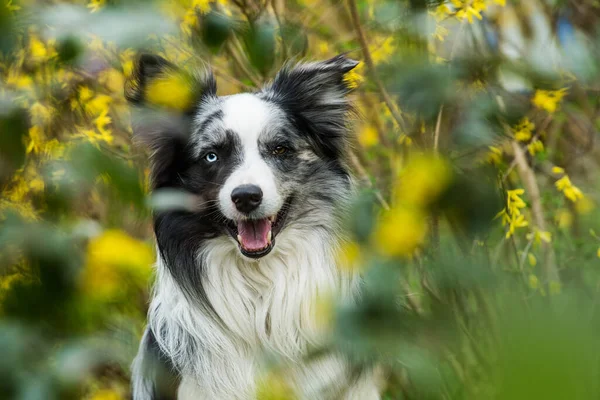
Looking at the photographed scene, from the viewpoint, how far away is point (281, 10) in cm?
399

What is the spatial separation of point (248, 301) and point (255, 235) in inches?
15.1

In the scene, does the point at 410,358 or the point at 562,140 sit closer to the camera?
the point at 410,358

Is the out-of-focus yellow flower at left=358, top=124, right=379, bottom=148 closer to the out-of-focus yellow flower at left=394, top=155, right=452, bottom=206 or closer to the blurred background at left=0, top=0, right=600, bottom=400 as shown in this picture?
the blurred background at left=0, top=0, right=600, bottom=400

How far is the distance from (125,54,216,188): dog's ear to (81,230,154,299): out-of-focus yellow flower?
24cm

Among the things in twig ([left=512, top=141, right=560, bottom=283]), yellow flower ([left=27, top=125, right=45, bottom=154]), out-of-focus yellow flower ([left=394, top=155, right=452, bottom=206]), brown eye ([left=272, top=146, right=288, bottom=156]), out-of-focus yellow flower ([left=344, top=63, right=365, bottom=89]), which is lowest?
twig ([left=512, top=141, right=560, bottom=283])

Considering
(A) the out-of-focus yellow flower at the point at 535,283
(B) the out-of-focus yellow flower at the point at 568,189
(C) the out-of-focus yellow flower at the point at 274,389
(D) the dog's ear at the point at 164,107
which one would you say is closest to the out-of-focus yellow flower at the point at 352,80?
(D) the dog's ear at the point at 164,107

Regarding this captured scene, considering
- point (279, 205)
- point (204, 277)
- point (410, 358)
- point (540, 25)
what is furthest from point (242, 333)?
point (410, 358)

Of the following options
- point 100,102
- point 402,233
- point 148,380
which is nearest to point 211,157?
point 100,102

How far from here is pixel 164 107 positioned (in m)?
1.29

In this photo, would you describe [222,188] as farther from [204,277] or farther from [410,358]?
[410,358]

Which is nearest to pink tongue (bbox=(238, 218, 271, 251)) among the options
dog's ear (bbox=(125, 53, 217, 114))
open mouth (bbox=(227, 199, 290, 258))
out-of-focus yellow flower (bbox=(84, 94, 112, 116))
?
open mouth (bbox=(227, 199, 290, 258))

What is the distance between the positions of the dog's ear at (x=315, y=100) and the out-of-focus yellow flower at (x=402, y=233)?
86.8 inches

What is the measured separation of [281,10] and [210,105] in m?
1.16

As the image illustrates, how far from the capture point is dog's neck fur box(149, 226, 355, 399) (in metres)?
3.15
